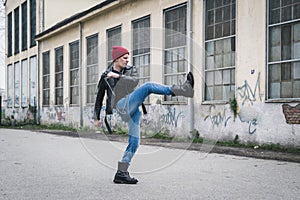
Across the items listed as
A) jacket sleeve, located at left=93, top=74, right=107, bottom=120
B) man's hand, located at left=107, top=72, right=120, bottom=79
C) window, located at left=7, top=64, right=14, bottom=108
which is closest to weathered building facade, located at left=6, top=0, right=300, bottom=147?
jacket sleeve, located at left=93, top=74, right=107, bottom=120

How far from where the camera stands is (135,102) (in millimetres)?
5566

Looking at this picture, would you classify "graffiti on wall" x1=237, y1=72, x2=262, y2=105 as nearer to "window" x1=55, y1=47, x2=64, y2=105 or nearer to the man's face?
the man's face

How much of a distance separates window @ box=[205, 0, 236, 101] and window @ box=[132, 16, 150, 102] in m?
1.93

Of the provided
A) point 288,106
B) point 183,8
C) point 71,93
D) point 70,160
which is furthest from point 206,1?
point 71,93

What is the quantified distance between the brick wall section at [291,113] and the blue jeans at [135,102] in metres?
5.45

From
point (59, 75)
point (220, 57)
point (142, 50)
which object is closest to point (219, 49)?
point (220, 57)

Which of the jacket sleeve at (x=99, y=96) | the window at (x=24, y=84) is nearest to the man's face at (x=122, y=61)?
the jacket sleeve at (x=99, y=96)

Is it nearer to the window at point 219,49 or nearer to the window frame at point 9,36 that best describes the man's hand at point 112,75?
the window at point 219,49

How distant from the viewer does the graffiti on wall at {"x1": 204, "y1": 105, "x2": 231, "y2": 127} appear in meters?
12.4

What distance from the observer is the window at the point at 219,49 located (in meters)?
12.4

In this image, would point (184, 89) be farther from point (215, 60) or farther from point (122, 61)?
point (215, 60)

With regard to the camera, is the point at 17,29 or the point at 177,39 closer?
the point at 177,39

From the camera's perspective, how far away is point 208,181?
6277mm

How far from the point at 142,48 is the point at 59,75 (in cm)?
1671
